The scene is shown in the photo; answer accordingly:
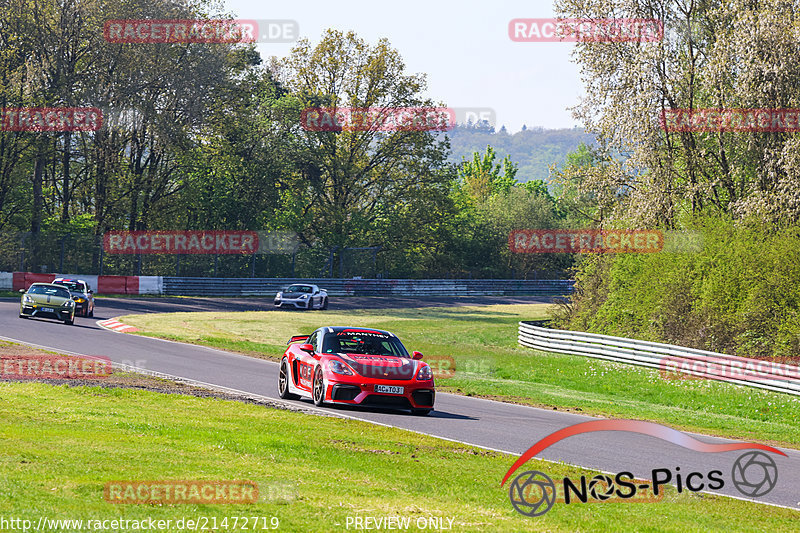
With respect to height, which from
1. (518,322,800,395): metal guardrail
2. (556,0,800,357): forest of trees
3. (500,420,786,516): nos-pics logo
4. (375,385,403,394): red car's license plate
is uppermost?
(556,0,800,357): forest of trees

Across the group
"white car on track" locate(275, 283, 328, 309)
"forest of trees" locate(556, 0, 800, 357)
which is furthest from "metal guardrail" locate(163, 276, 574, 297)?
"forest of trees" locate(556, 0, 800, 357)

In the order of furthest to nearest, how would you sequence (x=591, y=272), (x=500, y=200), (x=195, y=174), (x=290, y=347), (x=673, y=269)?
(x=500, y=200)
(x=195, y=174)
(x=591, y=272)
(x=673, y=269)
(x=290, y=347)

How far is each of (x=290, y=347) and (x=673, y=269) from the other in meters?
17.6

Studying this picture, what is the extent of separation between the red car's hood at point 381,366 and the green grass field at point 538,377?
4917 millimetres

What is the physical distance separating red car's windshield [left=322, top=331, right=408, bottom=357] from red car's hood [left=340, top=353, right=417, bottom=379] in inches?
15.8

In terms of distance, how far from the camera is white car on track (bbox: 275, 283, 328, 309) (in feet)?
157

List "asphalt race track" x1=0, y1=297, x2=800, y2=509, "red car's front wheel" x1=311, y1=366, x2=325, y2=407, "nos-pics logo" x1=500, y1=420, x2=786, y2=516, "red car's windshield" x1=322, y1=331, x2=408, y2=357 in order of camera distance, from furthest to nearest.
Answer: "red car's windshield" x1=322, y1=331, x2=408, y2=357 < "red car's front wheel" x1=311, y1=366, x2=325, y2=407 < "asphalt race track" x1=0, y1=297, x2=800, y2=509 < "nos-pics logo" x1=500, y1=420, x2=786, y2=516

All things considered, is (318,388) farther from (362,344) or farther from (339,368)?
(362,344)

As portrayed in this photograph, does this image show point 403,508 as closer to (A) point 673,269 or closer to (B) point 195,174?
(A) point 673,269

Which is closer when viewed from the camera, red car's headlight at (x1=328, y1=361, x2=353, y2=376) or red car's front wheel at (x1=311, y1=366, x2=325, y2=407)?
red car's headlight at (x1=328, y1=361, x2=353, y2=376)

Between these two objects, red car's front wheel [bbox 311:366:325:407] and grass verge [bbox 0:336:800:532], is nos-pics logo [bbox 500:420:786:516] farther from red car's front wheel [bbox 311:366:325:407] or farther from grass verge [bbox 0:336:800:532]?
red car's front wheel [bbox 311:366:325:407]

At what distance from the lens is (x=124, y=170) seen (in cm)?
5928

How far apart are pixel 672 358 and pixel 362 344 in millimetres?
13565

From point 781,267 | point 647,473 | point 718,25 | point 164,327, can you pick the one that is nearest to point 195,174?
point 164,327
